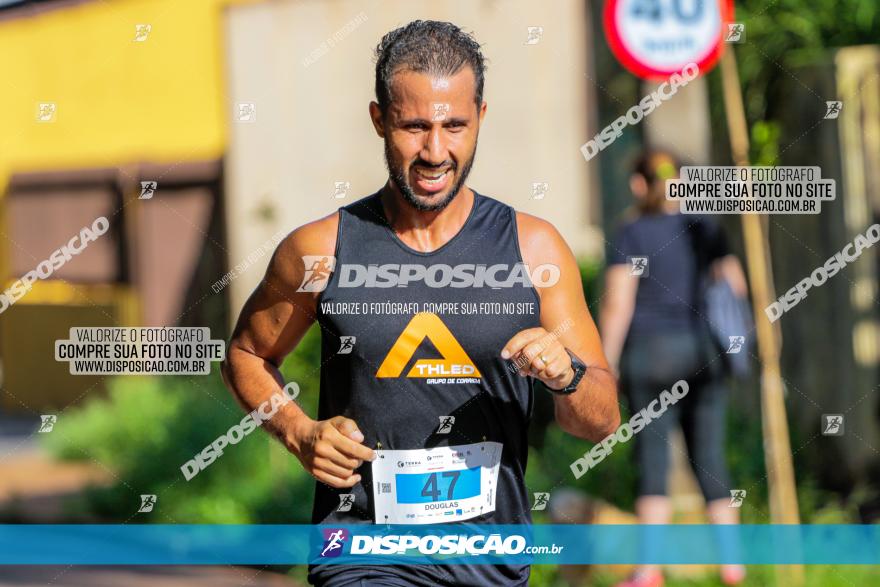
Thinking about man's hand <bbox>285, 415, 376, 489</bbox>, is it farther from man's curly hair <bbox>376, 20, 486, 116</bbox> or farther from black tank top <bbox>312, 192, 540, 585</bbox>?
man's curly hair <bbox>376, 20, 486, 116</bbox>

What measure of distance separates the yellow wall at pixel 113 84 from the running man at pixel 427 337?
8.20ft

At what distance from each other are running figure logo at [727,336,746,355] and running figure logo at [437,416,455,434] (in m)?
2.24

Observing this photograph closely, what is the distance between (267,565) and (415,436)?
2652 mm

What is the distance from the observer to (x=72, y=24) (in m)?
6.80

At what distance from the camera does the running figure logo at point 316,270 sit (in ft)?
12.4

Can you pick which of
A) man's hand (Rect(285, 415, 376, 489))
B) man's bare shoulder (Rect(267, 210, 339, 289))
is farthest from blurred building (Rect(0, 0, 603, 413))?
man's hand (Rect(285, 415, 376, 489))

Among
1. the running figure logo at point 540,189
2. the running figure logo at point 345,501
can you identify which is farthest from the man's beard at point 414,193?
the running figure logo at point 540,189

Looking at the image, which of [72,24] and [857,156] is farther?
[72,24]

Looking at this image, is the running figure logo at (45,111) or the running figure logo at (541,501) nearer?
the running figure logo at (541,501)

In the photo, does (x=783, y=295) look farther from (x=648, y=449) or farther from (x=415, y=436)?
(x=415, y=436)

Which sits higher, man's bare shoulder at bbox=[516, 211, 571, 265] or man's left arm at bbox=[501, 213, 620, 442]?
man's bare shoulder at bbox=[516, 211, 571, 265]

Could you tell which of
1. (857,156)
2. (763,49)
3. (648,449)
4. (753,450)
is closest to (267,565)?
(648,449)

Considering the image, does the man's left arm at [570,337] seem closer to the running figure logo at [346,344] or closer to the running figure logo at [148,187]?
the running figure logo at [346,344]

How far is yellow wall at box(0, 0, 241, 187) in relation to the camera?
6.34m
